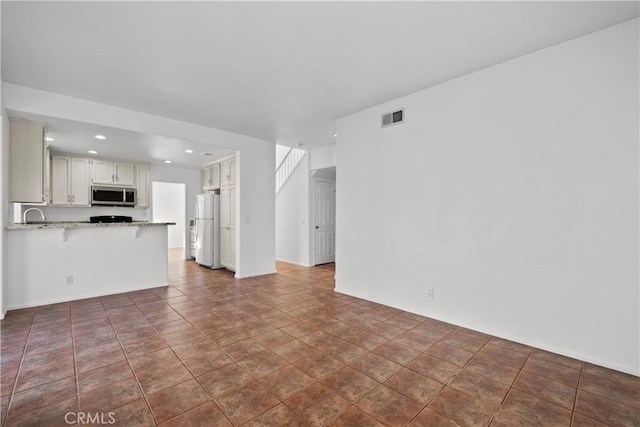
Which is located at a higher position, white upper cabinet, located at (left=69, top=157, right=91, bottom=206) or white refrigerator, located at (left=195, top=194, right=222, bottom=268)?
white upper cabinet, located at (left=69, top=157, right=91, bottom=206)

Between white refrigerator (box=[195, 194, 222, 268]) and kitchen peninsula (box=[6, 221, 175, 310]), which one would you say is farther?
white refrigerator (box=[195, 194, 222, 268])

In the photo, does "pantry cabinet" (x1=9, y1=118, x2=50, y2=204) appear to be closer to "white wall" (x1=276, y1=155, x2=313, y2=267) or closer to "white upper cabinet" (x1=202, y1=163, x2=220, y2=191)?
"white upper cabinet" (x1=202, y1=163, x2=220, y2=191)

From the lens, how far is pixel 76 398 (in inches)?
75.9

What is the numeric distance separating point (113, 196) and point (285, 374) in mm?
6388

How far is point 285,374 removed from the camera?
2230mm

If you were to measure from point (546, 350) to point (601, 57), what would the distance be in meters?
2.67

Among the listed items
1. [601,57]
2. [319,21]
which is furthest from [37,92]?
[601,57]

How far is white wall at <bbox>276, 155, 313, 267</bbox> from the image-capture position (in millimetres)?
6828

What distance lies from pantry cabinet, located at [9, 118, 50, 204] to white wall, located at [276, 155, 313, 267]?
15.1ft

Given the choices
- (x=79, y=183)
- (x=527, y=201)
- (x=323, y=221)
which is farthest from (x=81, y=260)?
(x=527, y=201)

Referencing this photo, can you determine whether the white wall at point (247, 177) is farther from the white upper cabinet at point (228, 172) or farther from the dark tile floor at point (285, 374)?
the dark tile floor at point (285, 374)

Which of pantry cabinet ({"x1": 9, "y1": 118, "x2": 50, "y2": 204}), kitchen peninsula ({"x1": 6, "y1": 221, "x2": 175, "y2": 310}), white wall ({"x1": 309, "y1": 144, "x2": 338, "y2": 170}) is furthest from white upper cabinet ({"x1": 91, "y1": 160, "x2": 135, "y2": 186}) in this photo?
white wall ({"x1": 309, "y1": 144, "x2": 338, "y2": 170})

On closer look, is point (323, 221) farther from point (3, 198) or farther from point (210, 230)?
point (3, 198)

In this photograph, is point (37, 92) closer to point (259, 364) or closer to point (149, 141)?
point (149, 141)
